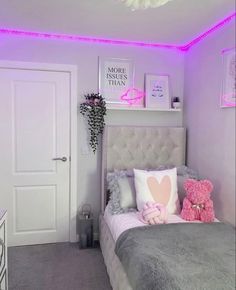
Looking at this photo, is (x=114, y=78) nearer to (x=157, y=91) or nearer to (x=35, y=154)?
(x=157, y=91)

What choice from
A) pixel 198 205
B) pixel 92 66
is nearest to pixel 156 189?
pixel 198 205

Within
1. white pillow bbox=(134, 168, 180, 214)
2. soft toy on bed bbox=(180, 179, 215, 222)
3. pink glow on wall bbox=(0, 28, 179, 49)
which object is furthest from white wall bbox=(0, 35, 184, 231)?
soft toy on bed bbox=(180, 179, 215, 222)

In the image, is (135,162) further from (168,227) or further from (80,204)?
(168,227)

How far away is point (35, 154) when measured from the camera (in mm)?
3000

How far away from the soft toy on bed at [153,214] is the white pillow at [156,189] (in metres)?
0.14

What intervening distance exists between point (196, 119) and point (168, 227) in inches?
54.5

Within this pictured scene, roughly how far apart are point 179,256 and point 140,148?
156 centimetres

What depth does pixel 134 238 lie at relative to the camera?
197 cm

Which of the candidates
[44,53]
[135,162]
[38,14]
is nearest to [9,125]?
[44,53]

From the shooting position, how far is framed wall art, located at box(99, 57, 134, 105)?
3074mm

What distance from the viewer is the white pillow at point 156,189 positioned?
2.50m

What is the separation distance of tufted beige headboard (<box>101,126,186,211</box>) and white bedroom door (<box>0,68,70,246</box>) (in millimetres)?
488

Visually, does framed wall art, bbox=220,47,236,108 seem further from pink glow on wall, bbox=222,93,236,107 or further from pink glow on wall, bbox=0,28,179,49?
pink glow on wall, bbox=0,28,179,49

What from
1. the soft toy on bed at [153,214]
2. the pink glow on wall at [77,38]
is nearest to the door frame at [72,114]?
the pink glow on wall at [77,38]
